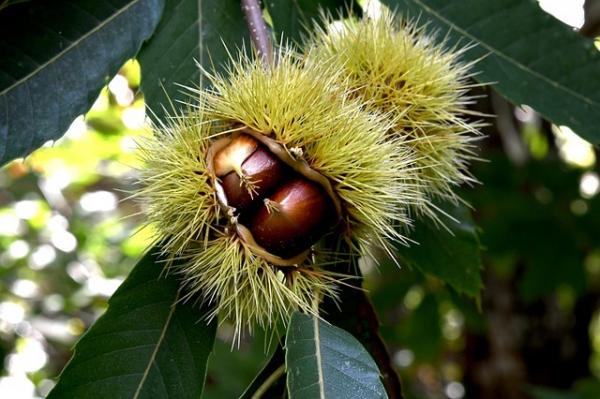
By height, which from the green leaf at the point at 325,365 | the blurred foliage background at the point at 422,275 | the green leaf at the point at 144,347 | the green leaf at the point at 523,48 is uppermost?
the green leaf at the point at 523,48

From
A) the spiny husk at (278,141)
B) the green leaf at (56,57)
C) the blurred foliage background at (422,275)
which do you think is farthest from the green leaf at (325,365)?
the blurred foliage background at (422,275)

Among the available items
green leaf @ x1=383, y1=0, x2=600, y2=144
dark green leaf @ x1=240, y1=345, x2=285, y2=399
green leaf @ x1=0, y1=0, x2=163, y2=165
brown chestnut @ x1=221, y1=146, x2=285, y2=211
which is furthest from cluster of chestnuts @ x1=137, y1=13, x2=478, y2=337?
green leaf @ x1=383, y1=0, x2=600, y2=144

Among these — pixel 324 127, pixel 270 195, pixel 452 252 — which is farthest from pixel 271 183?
pixel 452 252

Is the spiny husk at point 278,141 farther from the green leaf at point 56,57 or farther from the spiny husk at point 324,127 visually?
the green leaf at point 56,57

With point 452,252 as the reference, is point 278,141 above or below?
above

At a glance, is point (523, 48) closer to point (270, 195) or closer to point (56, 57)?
point (270, 195)
